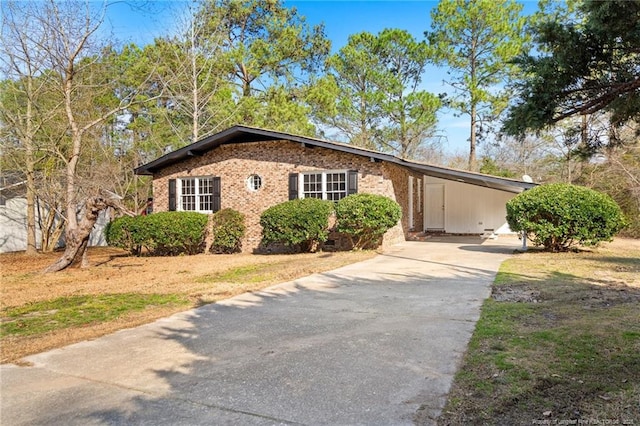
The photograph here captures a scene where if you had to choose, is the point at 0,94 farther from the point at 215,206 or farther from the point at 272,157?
the point at 272,157

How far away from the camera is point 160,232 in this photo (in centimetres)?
1421

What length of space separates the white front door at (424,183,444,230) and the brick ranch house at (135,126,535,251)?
2.87ft

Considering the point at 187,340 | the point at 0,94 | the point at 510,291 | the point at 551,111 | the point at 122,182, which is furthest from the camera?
the point at 122,182

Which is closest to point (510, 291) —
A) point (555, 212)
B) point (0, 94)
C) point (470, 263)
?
point (470, 263)

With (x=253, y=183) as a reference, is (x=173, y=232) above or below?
below

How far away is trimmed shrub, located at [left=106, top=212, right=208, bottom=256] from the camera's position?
14.3 metres

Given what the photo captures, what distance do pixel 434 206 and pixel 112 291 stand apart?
14.6 metres

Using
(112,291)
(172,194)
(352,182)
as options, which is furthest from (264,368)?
(172,194)

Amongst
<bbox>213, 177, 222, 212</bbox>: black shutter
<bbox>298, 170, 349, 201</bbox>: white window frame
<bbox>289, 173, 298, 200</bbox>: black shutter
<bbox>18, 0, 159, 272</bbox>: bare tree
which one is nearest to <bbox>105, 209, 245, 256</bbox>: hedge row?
<bbox>213, 177, 222, 212</bbox>: black shutter

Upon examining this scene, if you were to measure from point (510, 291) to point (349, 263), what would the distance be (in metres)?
4.25

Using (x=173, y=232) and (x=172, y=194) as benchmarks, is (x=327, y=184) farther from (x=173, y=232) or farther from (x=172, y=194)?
(x=172, y=194)

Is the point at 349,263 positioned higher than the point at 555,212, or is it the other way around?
the point at 555,212

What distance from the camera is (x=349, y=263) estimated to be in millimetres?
10406

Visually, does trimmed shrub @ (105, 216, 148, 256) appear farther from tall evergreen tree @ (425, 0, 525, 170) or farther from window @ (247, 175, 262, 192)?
tall evergreen tree @ (425, 0, 525, 170)
